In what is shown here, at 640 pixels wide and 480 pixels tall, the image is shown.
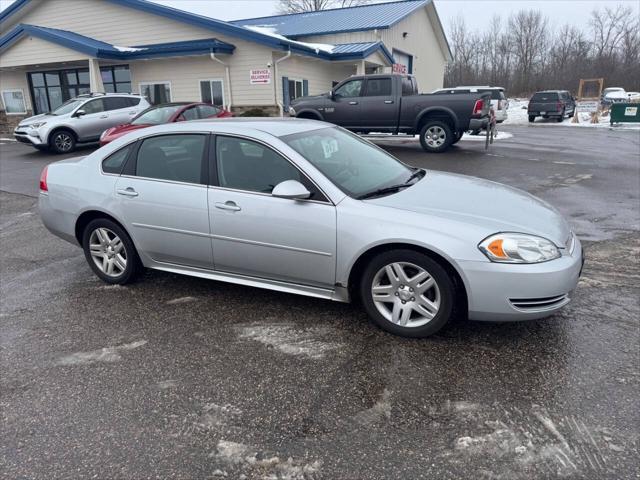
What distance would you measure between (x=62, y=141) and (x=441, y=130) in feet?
37.8

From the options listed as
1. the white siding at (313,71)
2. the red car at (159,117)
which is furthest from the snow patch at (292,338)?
the white siding at (313,71)

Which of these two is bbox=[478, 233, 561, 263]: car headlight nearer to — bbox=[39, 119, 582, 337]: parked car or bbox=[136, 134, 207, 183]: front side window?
bbox=[39, 119, 582, 337]: parked car

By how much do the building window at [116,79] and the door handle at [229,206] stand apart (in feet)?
63.9

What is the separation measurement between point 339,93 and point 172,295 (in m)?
10.8

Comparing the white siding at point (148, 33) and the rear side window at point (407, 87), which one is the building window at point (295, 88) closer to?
the white siding at point (148, 33)

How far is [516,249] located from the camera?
3.15 meters

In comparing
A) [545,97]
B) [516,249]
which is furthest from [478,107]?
[545,97]

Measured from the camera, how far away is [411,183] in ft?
13.4

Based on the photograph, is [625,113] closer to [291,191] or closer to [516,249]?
[516,249]

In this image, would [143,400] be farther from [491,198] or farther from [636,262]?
[636,262]

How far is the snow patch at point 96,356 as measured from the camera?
3.35 meters

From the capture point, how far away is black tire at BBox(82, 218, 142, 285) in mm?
4441

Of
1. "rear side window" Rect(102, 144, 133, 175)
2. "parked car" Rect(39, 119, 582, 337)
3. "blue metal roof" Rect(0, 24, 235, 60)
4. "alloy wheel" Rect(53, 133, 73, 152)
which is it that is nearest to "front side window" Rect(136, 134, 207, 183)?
"parked car" Rect(39, 119, 582, 337)

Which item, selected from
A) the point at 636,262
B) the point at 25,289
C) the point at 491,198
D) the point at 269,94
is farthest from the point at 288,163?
the point at 269,94
